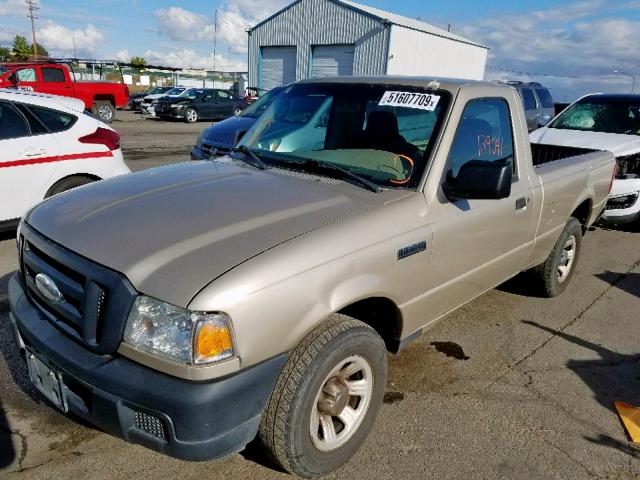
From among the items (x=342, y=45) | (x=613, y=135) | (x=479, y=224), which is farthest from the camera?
(x=342, y=45)

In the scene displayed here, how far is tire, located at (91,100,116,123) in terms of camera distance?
20.5m

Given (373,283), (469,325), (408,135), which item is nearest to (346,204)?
(373,283)

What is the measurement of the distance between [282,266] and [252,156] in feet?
4.82

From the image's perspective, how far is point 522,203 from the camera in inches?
138

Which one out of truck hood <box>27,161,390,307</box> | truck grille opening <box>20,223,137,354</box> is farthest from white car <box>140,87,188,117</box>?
truck grille opening <box>20,223,137,354</box>

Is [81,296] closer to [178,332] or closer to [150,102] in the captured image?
[178,332]

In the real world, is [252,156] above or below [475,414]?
above

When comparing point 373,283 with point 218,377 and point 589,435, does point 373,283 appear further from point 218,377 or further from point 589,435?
point 589,435

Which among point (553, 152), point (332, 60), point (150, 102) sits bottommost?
point (150, 102)

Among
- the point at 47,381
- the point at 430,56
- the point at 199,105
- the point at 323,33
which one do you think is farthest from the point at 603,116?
the point at 430,56

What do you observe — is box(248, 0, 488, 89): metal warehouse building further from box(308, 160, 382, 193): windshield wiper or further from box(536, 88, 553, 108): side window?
box(308, 160, 382, 193): windshield wiper

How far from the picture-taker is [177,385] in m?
1.88

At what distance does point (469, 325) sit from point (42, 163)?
452 cm

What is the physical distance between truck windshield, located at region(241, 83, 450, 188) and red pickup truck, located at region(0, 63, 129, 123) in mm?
16448
